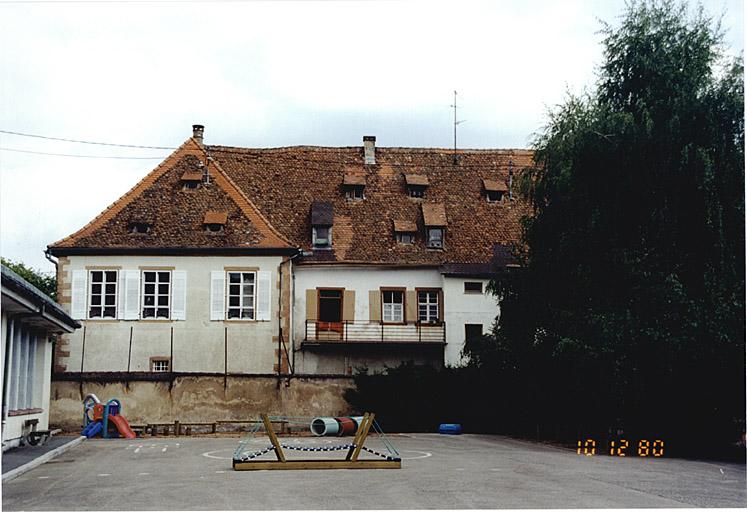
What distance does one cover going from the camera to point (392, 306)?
110 feet

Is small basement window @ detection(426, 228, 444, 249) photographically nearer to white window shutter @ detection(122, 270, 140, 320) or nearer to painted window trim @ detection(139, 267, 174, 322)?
painted window trim @ detection(139, 267, 174, 322)

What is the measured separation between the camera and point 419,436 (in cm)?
2592

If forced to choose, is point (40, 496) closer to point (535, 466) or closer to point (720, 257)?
point (535, 466)

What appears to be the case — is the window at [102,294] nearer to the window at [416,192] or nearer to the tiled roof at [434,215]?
the tiled roof at [434,215]

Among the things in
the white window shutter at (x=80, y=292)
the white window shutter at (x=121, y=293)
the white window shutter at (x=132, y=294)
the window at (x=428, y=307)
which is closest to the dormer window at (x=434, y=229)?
the window at (x=428, y=307)

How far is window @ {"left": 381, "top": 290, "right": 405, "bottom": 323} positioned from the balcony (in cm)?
35

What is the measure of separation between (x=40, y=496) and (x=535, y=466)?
734 cm

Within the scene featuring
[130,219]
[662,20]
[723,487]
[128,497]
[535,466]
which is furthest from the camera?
[130,219]

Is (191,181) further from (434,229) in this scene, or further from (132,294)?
(434,229)

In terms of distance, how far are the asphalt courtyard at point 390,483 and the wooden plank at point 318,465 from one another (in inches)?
11.8

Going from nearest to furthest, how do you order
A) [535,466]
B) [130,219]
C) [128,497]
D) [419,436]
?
[128,497] → [535,466] → [419,436] → [130,219]

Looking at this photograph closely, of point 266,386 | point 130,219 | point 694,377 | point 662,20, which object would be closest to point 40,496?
point 694,377

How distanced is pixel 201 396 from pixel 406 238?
30.8 ft

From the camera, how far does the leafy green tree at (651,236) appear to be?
749 inches
